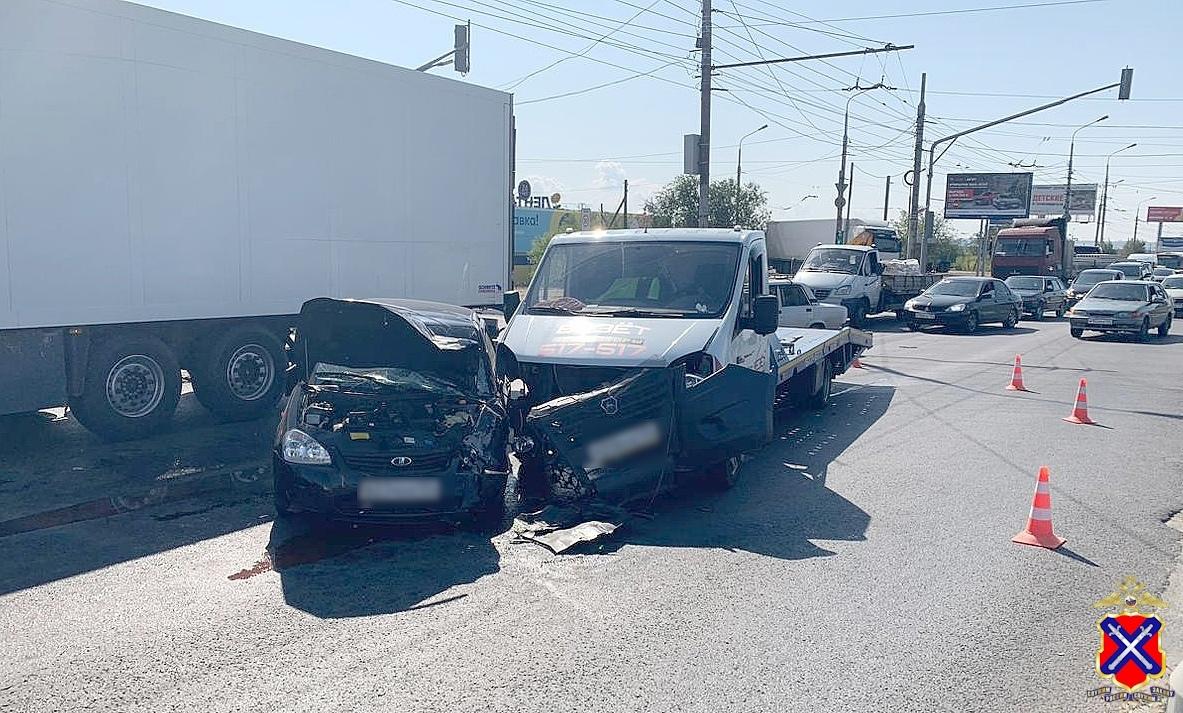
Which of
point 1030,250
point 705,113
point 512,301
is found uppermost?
point 705,113

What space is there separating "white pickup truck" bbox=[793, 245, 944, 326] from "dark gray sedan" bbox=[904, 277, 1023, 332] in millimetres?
1150

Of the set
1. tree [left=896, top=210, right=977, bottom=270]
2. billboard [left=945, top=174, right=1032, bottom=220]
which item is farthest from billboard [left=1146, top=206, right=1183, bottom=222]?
billboard [left=945, top=174, right=1032, bottom=220]

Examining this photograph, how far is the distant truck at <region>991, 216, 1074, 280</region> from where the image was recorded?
38.0m

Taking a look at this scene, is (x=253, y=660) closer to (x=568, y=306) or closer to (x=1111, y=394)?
(x=568, y=306)

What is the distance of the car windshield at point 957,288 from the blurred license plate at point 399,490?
861 inches

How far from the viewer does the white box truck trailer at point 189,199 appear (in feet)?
27.0

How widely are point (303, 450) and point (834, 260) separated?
21.2 m

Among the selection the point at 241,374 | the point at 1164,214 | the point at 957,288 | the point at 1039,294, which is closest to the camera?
the point at 241,374

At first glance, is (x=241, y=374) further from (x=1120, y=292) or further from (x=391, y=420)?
(x=1120, y=292)

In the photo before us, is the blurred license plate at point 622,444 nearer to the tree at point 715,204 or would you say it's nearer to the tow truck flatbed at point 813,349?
the tow truck flatbed at point 813,349

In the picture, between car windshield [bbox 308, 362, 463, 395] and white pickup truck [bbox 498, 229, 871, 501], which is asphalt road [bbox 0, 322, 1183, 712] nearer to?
white pickup truck [bbox 498, 229, 871, 501]

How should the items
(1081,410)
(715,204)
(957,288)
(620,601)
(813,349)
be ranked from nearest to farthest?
(620,601) → (813,349) → (1081,410) → (957,288) → (715,204)

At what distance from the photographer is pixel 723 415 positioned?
6969 mm

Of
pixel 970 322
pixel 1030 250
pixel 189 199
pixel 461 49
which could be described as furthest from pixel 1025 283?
pixel 189 199
